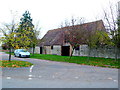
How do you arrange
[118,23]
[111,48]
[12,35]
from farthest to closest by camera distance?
[111,48]
[118,23]
[12,35]

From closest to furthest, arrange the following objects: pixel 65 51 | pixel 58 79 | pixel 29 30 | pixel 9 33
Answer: pixel 58 79 < pixel 9 33 < pixel 29 30 < pixel 65 51

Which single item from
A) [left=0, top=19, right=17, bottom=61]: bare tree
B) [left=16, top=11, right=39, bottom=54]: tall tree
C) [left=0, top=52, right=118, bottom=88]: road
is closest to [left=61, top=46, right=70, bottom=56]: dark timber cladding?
[left=16, top=11, right=39, bottom=54]: tall tree

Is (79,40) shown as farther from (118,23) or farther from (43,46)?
(43,46)

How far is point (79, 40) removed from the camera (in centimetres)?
2102

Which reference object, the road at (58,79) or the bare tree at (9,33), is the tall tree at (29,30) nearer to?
the bare tree at (9,33)

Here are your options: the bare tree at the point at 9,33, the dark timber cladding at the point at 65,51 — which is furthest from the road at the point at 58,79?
the dark timber cladding at the point at 65,51

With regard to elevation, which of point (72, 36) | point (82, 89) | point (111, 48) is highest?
point (72, 36)

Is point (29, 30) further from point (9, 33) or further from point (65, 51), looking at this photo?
point (65, 51)

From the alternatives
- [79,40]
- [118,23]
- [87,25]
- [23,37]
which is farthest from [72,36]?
[23,37]

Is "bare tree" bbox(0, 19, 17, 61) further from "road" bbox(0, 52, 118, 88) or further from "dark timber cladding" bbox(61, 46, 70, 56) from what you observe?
"dark timber cladding" bbox(61, 46, 70, 56)

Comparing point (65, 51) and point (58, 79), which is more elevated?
point (65, 51)

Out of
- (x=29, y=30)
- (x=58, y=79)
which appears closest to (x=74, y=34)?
(x=29, y=30)

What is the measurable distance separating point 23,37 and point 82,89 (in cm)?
1042

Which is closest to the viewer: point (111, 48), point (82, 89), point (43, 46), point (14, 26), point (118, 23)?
point (82, 89)
